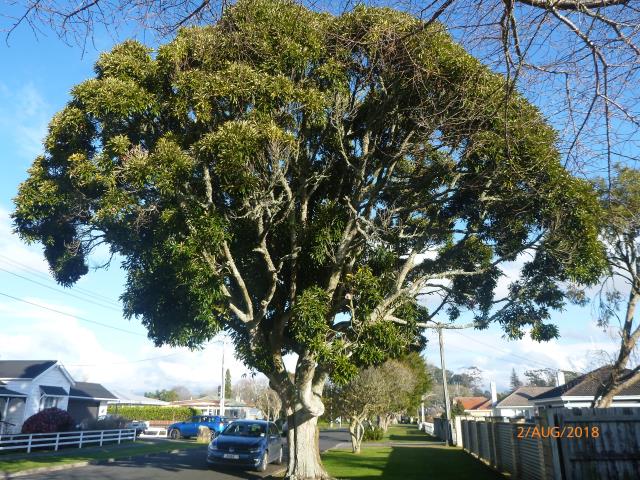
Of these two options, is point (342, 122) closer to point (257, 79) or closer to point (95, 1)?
point (257, 79)

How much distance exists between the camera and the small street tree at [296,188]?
37.1 feet

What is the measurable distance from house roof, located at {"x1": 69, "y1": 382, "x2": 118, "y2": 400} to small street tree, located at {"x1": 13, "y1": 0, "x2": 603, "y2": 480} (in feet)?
91.8

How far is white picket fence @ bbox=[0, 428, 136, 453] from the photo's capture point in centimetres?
2097

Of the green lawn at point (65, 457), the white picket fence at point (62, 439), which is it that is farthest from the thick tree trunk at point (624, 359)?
the white picket fence at point (62, 439)

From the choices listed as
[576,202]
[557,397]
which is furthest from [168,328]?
[557,397]

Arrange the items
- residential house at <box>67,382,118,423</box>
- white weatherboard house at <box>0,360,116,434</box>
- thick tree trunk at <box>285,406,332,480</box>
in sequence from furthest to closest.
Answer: residential house at <box>67,382,118,423</box>
white weatherboard house at <box>0,360,116,434</box>
thick tree trunk at <box>285,406,332,480</box>

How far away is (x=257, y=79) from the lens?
11.3 metres

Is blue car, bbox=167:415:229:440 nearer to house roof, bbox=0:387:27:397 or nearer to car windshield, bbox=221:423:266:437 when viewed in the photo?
house roof, bbox=0:387:27:397

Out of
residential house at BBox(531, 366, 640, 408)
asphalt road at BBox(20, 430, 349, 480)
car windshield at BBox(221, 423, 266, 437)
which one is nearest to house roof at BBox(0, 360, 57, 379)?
asphalt road at BBox(20, 430, 349, 480)

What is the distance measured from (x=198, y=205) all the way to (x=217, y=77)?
2.87 meters

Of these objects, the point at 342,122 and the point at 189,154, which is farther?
the point at 342,122

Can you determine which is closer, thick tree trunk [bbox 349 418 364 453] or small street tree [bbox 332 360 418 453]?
thick tree trunk [bbox 349 418 364 453]

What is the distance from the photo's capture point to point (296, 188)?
14.1 m

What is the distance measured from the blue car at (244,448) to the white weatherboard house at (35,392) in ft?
50.9
